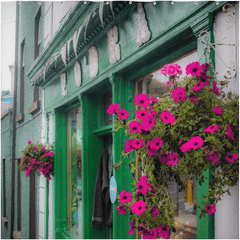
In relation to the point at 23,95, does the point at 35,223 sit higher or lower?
lower

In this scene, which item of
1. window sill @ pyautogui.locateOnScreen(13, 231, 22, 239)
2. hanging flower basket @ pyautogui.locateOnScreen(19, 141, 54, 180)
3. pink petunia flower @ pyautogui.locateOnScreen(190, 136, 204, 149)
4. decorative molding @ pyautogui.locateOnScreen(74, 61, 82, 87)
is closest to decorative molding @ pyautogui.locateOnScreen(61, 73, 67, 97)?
decorative molding @ pyautogui.locateOnScreen(74, 61, 82, 87)

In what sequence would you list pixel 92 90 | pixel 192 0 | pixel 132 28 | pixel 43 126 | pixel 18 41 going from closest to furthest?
pixel 192 0, pixel 132 28, pixel 92 90, pixel 43 126, pixel 18 41

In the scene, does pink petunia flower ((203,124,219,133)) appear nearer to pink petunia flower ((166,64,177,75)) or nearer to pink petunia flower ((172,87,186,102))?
pink petunia flower ((172,87,186,102))

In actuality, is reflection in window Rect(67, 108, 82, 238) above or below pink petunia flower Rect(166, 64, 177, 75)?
below

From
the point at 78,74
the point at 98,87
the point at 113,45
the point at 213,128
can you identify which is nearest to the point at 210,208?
the point at 213,128

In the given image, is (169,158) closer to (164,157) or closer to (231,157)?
(164,157)

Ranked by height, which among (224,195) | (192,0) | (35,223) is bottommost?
(35,223)

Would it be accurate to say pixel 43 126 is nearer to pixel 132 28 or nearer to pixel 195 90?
pixel 132 28

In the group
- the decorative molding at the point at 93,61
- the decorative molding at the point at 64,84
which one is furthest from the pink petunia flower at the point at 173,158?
the decorative molding at the point at 64,84


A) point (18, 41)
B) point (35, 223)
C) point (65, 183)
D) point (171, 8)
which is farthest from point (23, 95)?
point (171, 8)

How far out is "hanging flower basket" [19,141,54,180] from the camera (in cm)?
535

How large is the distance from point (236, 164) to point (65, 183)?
14.3 ft

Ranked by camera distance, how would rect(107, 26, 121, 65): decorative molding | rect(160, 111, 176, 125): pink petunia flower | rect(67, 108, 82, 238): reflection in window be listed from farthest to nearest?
rect(67, 108, 82, 238): reflection in window → rect(107, 26, 121, 65): decorative molding → rect(160, 111, 176, 125): pink petunia flower

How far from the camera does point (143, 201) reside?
5.19 ft
